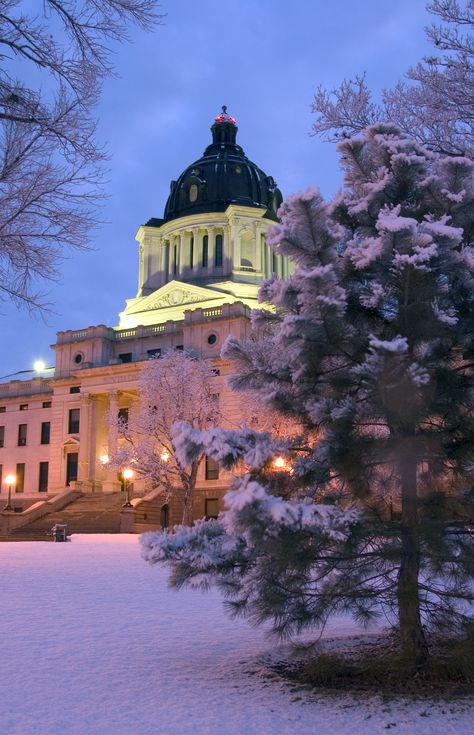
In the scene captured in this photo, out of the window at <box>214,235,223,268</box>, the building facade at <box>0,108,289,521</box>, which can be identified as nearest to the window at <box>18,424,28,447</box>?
the building facade at <box>0,108,289,521</box>

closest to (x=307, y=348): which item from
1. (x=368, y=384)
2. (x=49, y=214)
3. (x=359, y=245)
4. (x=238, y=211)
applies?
(x=368, y=384)

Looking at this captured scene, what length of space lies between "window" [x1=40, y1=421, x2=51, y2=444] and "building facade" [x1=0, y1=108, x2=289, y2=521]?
0.27 feet

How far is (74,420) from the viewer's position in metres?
58.5

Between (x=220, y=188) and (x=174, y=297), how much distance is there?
16.6m

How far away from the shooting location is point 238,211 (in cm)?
7119

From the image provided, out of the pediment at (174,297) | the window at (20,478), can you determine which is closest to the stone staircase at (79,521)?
the window at (20,478)

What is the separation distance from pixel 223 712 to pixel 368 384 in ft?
8.79

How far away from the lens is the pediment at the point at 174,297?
62844mm

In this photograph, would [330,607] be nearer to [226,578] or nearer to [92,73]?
[226,578]

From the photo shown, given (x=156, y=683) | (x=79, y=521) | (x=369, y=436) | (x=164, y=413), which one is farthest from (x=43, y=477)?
(x=369, y=436)

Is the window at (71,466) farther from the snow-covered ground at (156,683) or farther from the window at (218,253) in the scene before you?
the snow-covered ground at (156,683)

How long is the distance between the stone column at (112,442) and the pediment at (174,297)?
11769 millimetres

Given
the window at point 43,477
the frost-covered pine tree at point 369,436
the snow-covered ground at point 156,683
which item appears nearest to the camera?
the snow-covered ground at point 156,683

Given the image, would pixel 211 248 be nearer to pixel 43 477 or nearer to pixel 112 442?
pixel 43 477
